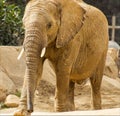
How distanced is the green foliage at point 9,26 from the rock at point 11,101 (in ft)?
9.57

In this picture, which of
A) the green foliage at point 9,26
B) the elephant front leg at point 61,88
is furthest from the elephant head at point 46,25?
the green foliage at point 9,26

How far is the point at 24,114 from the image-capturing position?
18.5 feet

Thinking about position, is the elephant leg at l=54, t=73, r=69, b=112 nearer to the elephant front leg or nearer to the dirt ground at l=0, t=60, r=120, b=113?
the elephant front leg

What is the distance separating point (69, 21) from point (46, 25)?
2.04ft

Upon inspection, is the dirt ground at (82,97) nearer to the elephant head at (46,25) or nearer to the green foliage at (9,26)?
the green foliage at (9,26)

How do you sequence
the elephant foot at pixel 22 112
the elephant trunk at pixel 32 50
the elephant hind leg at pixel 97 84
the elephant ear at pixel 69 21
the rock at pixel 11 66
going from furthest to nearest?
the rock at pixel 11 66 → the elephant hind leg at pixel 97 84 → the elephant ear at pixel 69 21 → the elephant trunk at pixel 32 50 → the elephant foot at pixel 22 112

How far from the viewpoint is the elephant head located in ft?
18.7

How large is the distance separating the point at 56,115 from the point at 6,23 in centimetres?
697

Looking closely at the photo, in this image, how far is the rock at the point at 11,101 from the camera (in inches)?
331

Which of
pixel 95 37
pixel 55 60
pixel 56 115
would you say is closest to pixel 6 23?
pixel 95 37

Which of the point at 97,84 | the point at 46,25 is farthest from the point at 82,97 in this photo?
the point at 46,25

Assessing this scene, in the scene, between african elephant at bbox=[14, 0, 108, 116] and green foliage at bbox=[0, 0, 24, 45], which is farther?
green foliage at bbox=[0, 0, 24, 45]

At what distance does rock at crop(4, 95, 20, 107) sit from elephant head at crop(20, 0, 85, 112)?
223cm

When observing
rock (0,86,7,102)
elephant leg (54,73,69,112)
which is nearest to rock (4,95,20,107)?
rock (0,86,7,102)
